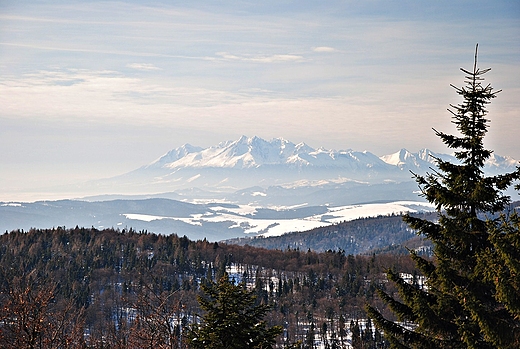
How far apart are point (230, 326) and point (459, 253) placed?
7934 mm

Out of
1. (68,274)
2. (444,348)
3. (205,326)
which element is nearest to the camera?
(444,348)

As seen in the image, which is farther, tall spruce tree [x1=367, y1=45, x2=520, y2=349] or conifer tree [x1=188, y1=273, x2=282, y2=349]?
conifer tree [x1=188, y1=273, x2=282, y2=349]

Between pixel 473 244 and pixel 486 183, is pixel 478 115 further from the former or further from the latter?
pixel 473 244

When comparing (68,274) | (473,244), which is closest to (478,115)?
(473,244)

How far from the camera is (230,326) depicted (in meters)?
19.9

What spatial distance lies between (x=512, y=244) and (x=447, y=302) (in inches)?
122

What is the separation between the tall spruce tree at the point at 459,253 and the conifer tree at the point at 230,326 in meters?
3.92

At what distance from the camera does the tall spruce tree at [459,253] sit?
58.0ft

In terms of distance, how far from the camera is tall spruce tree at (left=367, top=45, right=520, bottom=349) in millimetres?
17672

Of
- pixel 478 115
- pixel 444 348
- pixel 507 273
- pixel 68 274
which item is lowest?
pixel 68 274

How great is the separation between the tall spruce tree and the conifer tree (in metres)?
3.92

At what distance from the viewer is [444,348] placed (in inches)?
723

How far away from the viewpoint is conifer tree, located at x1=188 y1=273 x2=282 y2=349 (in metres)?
19.8

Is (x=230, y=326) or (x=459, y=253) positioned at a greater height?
(x=459, y=253)
